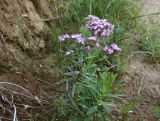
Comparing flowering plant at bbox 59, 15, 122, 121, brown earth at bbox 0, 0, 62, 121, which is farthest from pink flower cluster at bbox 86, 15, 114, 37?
brown earth at bbox 0, 0, 62, 121

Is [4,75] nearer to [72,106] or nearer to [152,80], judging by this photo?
[72,106]

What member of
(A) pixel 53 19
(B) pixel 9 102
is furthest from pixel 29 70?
(A) pixel 53 19

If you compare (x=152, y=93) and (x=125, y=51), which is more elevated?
(x=125, y=51)

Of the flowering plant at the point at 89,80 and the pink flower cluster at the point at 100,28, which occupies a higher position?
the pink flower cluster at the point at 100,28

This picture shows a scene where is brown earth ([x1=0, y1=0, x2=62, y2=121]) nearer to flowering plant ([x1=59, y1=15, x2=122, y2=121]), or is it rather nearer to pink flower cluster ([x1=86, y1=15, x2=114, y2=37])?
flowering plant ([x1=59, y1=15, x2=122, y2=121])

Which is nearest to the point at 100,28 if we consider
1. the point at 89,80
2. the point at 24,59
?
the point at 89,80

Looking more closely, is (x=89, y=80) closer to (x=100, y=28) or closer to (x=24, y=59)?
(x=100, y=28)

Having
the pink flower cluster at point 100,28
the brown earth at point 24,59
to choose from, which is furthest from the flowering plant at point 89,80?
the brown earth at point 24,59

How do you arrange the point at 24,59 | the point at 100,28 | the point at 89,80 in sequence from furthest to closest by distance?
the point at 24,59, the point at 100,28, the point at 89,80

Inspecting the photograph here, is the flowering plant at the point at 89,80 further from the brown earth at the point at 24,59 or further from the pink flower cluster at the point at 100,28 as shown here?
the brown earth at the point at 24,59

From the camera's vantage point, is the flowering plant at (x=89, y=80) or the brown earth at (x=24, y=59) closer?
the flowering plant at (x=89, y=80)

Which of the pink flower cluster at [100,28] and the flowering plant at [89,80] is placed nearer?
the flowering plant at [89,80]
